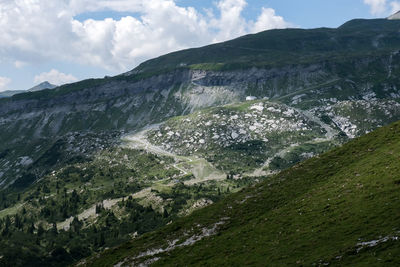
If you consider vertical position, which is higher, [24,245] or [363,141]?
[363,141]

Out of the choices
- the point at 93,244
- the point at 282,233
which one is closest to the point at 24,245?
the point at 93,244

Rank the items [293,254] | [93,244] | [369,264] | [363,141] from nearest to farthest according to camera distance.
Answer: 1. [369,264]
2. [293,254]
3. [363,141]
4. [93,244]

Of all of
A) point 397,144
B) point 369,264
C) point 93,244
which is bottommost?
point 93,244

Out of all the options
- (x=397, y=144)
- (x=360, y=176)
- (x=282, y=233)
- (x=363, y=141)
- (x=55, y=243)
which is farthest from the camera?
(x=55, y=243)

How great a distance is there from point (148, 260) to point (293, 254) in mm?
33718

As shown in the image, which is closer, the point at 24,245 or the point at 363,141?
the point at 363,141

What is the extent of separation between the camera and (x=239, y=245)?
223ft

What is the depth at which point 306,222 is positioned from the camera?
67.1m

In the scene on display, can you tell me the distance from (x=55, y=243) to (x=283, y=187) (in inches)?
5839

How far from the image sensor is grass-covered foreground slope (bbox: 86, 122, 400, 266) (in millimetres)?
52219

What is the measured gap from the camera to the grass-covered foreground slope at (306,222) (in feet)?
171

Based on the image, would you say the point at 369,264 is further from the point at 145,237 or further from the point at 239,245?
the point at 145,237

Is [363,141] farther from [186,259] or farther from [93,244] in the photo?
[93,244]

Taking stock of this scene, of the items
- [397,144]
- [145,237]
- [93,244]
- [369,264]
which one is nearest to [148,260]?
[145,237]
